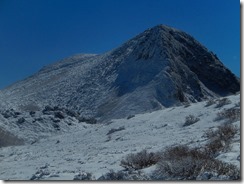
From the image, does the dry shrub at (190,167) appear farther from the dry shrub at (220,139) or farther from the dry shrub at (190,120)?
the dry shrub at (190,120)

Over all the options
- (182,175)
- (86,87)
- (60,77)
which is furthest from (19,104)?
(182,175)

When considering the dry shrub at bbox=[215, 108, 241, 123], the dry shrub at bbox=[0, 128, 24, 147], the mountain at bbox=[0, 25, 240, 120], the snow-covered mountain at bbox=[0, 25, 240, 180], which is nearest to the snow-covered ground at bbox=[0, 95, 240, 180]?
the snow-covered mountain at bbox=[0, 25, 240, 180]

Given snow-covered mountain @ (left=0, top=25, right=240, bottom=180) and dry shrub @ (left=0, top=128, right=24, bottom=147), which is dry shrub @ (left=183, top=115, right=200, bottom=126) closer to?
snow-covered mountain @ (left=0, top=25, right=240, bottom=180)

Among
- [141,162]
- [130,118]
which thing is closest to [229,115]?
[141,162]

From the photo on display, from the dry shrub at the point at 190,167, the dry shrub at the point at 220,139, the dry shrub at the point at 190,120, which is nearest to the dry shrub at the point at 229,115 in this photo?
the dry shrub at the point at 190,120

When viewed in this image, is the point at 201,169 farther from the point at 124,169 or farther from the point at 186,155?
the point at 124,169

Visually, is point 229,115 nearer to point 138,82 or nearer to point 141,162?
point 141,162
